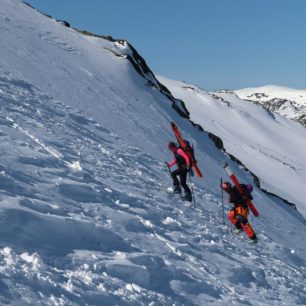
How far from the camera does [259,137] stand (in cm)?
6397

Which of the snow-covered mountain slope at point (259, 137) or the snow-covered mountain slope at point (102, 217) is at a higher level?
the snow-covered mountain slope at point (259, 137)

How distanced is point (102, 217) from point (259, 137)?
183 ft

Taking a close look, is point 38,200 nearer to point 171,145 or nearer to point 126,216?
point 126,216

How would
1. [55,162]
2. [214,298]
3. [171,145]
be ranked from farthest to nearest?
[171,145] < [55,162] < [214,298]

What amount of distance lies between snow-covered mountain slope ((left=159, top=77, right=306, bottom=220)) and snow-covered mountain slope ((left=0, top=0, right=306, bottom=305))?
51.4ft

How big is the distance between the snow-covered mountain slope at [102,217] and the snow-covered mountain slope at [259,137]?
51.4 feet

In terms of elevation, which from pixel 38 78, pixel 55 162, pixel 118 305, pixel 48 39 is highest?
pixel 48 39

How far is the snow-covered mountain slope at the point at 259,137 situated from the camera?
131 ft

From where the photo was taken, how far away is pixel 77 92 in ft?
73.3

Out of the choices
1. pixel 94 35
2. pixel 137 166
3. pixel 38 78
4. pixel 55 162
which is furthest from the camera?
pixel 94 35

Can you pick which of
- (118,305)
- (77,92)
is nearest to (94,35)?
(77,92)

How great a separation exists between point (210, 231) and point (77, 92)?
37.6ft

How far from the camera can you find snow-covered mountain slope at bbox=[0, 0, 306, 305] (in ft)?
25.9

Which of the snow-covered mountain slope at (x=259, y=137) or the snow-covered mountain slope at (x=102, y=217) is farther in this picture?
the snow-covered mountain slope at (x=259, y=137)
